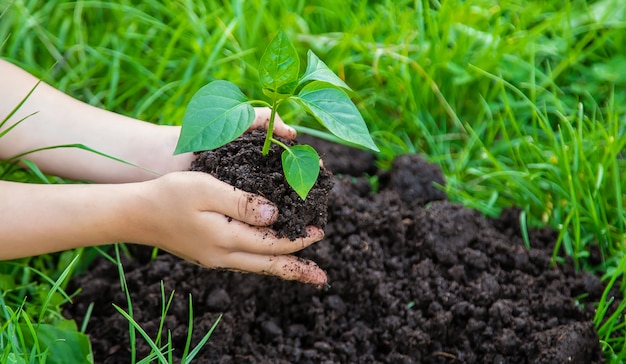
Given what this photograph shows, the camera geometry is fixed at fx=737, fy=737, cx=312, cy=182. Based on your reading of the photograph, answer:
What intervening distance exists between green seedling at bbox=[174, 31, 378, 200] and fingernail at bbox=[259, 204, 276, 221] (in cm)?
11

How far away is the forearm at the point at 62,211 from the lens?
1505 millimetres

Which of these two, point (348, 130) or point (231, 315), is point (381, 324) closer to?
point (231, 315)

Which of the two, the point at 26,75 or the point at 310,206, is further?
the point at 26,75

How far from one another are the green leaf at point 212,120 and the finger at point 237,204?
15 cm

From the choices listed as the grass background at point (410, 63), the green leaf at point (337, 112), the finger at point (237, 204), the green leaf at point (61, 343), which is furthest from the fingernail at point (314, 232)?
the grass background at point (410, 63)

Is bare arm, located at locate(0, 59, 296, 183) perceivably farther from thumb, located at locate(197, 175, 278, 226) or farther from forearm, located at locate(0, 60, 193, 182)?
thumb, located at locate(197, 175, 278, 226)

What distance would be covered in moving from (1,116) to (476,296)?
4.01ft

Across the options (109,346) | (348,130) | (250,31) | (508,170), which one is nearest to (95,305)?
(109,346)

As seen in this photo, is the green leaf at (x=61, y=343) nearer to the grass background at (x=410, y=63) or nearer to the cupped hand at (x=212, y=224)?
the cupped hand at (x=212, y=224)

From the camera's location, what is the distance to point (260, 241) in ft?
4.91

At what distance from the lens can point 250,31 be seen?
2457mm

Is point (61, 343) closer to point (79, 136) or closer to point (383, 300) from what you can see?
point (79, 136)

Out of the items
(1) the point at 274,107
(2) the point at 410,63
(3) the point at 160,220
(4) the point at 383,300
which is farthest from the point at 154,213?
(2) the point at 410,63

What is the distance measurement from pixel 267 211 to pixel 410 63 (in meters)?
1.07
